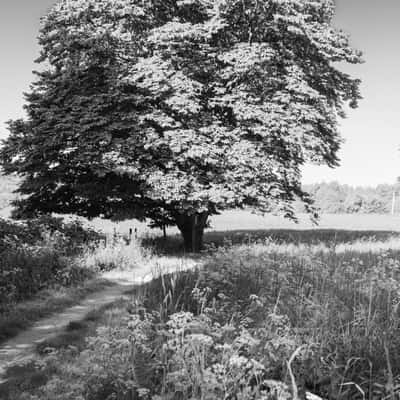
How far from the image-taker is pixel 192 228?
49.1ft

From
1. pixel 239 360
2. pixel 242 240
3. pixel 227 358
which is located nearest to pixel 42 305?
pixel 227 358

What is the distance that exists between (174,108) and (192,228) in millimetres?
5040

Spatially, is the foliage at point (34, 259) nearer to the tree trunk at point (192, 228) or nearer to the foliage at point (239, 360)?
the foliage at point (239, 360)

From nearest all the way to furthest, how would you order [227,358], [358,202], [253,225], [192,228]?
[227,358] → [192,228] → [253,225] → [358,202]

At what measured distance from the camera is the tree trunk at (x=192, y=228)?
48.9 ft

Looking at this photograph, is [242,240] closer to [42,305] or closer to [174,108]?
[174,108]

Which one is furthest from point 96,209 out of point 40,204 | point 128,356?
point 128,356

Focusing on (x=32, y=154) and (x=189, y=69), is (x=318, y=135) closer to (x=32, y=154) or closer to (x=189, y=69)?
(x=189, y=69)

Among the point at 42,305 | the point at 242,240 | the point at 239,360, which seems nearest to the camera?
the point at 239,360

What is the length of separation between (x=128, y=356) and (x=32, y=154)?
33.7ft

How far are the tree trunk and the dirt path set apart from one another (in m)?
6.33

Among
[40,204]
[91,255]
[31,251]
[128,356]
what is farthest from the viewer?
[40,204]

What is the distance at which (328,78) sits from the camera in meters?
14.7

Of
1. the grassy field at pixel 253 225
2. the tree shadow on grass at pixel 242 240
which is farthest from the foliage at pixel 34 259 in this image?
the grassy field at pixel 253 225
